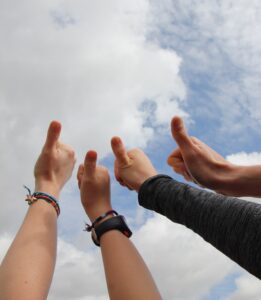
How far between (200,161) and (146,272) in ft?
2.98

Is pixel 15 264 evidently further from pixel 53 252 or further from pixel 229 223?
pixel 229 223

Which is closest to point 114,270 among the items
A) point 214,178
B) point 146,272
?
point 146,272

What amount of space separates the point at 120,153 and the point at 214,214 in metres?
1.64

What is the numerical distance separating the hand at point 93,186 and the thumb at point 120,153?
181 mm

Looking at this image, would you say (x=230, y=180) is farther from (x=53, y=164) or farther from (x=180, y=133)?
(x=53, y=164)

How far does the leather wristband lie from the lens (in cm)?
321

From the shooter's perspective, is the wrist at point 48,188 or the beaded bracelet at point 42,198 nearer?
the beaded bracelet at point 42,198

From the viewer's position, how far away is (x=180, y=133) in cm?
338

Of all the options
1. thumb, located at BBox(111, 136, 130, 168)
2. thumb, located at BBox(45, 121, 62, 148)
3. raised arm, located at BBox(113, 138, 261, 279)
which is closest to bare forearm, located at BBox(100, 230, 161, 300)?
raised arm, located at BBox(113, 138, 261, 279)

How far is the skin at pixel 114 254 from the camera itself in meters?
2.63

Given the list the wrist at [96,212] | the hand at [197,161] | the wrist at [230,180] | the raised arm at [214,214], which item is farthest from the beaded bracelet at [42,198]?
the wrist at [230,180]

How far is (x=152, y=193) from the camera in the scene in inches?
112

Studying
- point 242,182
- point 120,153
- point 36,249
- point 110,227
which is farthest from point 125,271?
point 120,153

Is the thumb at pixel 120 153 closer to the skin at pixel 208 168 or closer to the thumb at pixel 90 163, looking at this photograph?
the thumb at pixel 90 163
